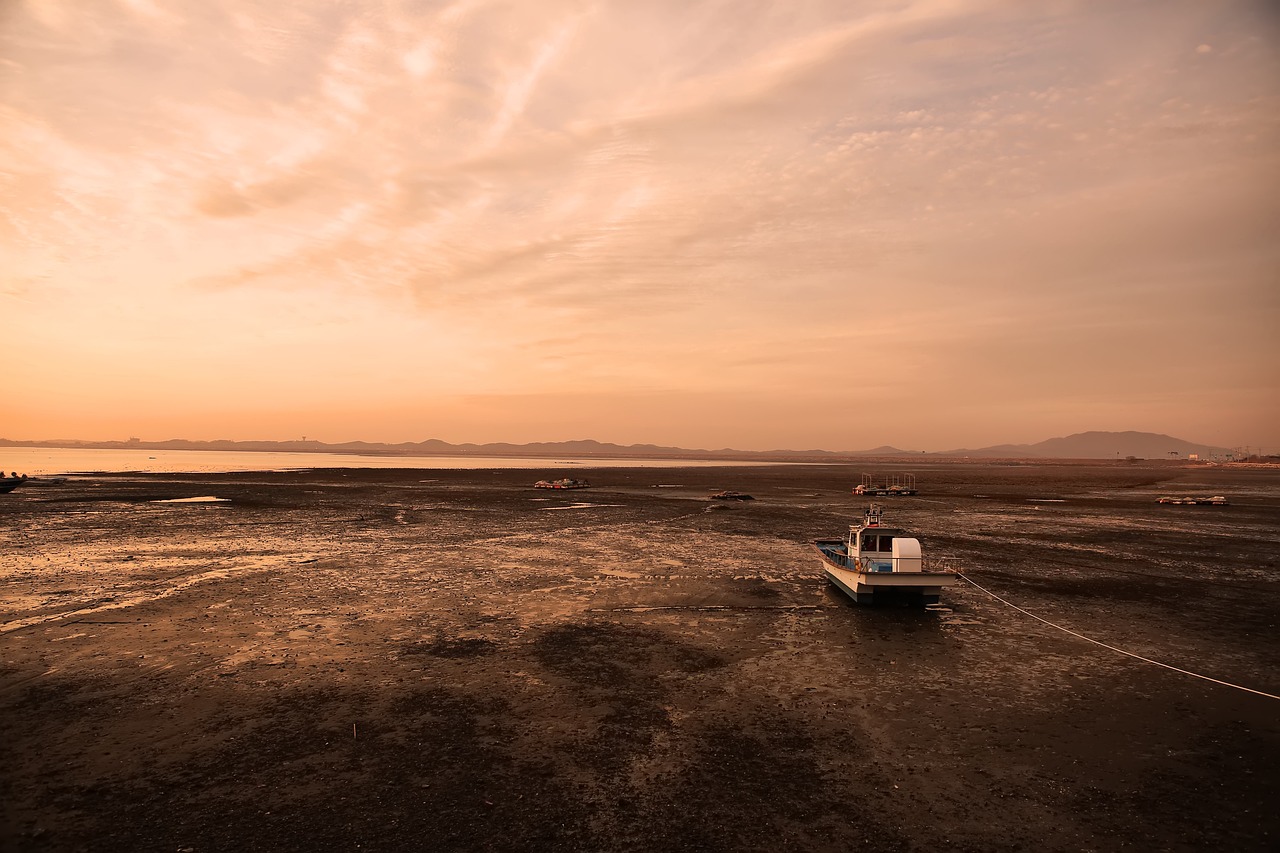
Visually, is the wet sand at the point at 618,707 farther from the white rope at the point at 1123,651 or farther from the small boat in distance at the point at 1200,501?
the small boat in distance at the point at 1200,501

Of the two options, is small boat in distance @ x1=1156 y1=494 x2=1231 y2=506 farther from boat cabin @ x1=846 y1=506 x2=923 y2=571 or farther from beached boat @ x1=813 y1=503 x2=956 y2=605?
beached boat @ x1=813 y1=503 x2=956 y2=605

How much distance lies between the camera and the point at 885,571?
890 inches

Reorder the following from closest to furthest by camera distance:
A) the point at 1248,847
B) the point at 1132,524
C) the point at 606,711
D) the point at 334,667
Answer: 1. the point at 1248,847
2. the point at 606,711
3. the point at 334,667
4. the point at 1132,524

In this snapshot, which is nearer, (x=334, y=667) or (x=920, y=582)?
(x=334, y=667)

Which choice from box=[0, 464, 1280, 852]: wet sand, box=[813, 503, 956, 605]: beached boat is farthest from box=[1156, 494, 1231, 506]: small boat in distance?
box=[813, 503, 956, 605]: beached boat

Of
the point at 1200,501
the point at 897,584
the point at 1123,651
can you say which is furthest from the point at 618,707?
the point at 1200,501

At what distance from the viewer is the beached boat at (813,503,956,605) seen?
2205 cm

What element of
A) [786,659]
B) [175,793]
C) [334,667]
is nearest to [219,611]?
[334,667]

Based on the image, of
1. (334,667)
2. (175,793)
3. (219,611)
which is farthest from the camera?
(219,611)

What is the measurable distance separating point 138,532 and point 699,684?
3849 cm

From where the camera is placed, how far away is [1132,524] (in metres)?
47.1

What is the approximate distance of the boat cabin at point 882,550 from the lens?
73.5 feet

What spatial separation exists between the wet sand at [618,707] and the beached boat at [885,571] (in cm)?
83

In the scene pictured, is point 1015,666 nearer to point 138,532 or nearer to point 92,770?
point 92,770
